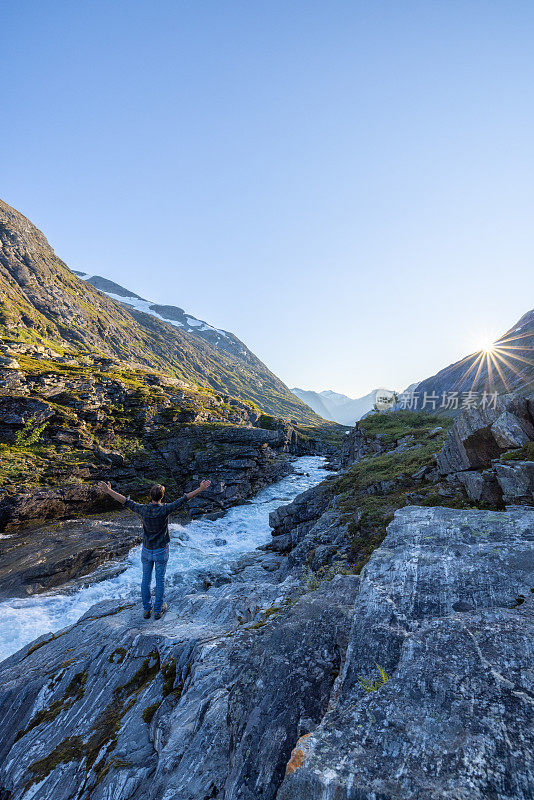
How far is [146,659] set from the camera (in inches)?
324

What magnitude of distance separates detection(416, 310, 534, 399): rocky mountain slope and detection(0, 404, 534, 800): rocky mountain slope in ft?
215

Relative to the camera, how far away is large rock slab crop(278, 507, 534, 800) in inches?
119

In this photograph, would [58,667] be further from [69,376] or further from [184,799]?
[69,376]

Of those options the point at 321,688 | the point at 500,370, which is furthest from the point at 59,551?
the point at 500,370

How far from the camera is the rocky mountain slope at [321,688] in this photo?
10.7 ft

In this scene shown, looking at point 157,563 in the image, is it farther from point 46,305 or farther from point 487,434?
point 46,305

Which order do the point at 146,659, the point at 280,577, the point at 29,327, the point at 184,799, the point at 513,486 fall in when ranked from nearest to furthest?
Result: the point at 184,799 < the point at 146,659 < the point at 513,486 < the point at 280,577 < the point at 29,327

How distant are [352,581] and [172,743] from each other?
17.6 feet

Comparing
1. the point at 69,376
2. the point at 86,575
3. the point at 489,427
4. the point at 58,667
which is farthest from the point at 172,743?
the point at 69,376

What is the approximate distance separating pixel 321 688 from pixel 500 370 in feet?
328

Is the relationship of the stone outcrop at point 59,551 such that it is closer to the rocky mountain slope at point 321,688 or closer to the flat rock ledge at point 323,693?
the rocky mountain slope at point 321,688

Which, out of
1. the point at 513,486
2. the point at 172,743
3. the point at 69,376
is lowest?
the point at 172,743

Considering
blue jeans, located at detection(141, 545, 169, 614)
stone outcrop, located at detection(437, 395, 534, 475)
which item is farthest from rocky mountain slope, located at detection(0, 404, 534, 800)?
stone outcrop, located at detection(437, 395, 534, 475)

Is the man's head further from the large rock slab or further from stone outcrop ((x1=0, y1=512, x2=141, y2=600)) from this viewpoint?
stone outcrop ((x1=0, y1=512, x2=141, y2=600))
